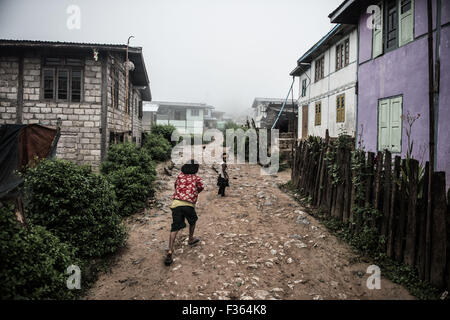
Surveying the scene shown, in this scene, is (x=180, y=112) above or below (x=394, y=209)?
above

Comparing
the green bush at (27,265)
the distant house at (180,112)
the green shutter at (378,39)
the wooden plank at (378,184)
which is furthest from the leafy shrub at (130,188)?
the distant house at (180,112)

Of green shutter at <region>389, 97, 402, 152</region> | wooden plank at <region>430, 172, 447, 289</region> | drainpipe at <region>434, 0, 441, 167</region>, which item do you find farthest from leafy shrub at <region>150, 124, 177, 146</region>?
wooden plank at <region>430, 172, 447, 289</region>

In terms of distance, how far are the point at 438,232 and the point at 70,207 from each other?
548 centimetres

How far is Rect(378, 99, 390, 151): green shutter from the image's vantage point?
30.6ft

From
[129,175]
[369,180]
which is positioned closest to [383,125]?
[369,180]

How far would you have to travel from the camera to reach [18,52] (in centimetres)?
999

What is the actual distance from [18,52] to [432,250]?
45.3ft

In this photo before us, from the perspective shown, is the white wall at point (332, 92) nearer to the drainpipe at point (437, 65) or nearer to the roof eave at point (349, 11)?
the roof eave at point (349, 11)

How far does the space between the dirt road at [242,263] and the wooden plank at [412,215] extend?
0.52 m

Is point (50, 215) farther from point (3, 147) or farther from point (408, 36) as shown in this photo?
point (408, 36)

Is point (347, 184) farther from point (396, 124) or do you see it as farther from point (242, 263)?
point (396, 124)

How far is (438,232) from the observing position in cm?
336

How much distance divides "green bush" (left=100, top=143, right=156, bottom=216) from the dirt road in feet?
1.76

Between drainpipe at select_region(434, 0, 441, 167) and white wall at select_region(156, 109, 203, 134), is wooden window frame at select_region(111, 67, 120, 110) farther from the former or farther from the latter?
white wall at select_region(156, 109, 203, 134)
